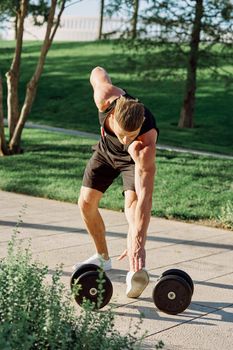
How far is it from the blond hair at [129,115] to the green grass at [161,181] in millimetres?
4253

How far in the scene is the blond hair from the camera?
4.51 meters

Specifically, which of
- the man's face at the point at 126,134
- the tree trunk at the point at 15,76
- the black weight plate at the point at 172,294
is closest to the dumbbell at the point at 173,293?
the black weight plate at the point at 172,294

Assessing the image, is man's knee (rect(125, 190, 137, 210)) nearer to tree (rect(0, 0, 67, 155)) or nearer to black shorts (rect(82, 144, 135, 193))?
black shorts (rect(82, 144, 135, 193))

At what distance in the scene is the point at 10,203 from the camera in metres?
9.54

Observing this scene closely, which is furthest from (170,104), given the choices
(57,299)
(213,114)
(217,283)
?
(57,299)

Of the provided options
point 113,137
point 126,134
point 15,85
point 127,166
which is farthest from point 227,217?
point 15,85

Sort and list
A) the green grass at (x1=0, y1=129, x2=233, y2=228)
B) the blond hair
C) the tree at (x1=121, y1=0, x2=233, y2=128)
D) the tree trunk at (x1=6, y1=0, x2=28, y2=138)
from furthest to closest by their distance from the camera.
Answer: the tree at (x1=121, y1=0, x2=233, y2=128)
the tree trunk at (x1=6, y1=0, x2=28, y2=138)
the green grass at (x1=0, y1=129, x2=233, y2=228)
the blond hair

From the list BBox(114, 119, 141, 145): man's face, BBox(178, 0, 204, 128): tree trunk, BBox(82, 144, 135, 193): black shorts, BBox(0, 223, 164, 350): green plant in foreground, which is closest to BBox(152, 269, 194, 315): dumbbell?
BBox(82, 144, 135, 193): black shorts

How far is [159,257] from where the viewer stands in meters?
6.72

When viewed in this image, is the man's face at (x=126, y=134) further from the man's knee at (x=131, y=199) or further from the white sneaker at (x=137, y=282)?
the white sneaker at (x=137, y=282)

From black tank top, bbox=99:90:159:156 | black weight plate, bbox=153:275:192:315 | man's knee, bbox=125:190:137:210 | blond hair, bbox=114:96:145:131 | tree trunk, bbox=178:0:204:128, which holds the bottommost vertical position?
tree trunk, bbox=178:0:204:128

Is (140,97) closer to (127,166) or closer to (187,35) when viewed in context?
(187,35)

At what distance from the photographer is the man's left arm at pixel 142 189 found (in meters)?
4.75

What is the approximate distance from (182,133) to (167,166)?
8262 millimetres
